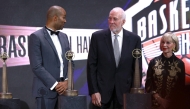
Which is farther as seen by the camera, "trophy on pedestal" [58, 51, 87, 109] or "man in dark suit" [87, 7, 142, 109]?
"man in dark suit" [87, 7, 142, 109]

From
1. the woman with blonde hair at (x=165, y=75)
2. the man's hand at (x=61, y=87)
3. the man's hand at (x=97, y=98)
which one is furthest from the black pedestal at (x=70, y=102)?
the woman with blonde hair at (x=165, y=75)

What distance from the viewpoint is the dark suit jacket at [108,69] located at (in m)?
4.11

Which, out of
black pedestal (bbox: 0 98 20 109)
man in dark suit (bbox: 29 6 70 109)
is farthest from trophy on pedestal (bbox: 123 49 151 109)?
black pedestal (bbox: 0 98 20 109)

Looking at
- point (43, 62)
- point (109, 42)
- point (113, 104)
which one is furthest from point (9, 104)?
point (109, 42)

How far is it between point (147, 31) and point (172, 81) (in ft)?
3.93

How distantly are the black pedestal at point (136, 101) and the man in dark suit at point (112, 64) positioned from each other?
0.42m

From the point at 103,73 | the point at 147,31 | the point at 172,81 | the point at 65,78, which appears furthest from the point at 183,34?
the point at 65,78

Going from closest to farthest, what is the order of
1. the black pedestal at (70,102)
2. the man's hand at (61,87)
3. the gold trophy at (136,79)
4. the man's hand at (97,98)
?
1. the black pedestal at (70,102)
2. the gold trophy at (136,79)
3. the man's hand at (61,87)
4. the man's hand at (97,98)

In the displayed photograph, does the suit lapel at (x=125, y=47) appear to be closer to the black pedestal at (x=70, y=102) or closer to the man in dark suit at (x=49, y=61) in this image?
the man in dark suit at (x=49, y=61)

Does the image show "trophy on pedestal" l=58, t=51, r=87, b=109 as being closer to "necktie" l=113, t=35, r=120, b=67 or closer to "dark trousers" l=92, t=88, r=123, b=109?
"dark trousers" l=92, t=88, r=123, b=109

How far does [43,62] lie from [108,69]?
2.17ft

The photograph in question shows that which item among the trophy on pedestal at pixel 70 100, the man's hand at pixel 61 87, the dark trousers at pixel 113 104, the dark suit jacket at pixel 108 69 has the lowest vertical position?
the dark trousers at pixel 113 104

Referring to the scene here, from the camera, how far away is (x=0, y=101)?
389 centimetres

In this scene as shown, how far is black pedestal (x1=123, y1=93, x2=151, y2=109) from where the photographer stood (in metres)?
3.64
